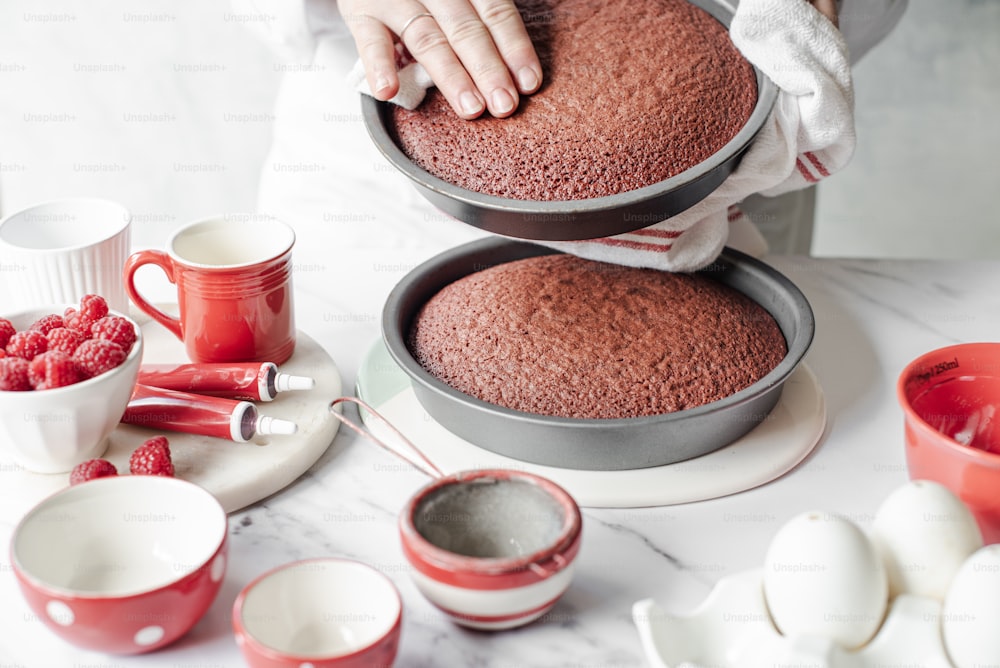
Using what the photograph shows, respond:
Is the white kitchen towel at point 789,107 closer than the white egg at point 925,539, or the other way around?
the white egg at point 925,539

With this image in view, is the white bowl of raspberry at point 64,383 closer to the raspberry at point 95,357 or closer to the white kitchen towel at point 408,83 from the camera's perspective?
the raspberry at point 95,357

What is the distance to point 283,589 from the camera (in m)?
0.72

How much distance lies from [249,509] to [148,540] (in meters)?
0.14

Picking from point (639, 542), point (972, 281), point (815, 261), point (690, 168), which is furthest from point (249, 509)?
point (972, 281)

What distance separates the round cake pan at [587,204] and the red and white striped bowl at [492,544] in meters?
0.24

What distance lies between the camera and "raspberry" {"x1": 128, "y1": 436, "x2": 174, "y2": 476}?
883 millimetres

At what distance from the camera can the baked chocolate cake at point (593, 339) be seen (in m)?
0.95

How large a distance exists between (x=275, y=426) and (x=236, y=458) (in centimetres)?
5

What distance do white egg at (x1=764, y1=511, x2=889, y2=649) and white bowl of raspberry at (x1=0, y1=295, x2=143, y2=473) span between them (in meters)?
0.60

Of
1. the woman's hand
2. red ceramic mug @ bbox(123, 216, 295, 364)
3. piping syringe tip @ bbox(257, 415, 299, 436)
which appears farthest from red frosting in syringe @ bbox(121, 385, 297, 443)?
the woman's hand

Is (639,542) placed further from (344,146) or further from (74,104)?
(74,104)

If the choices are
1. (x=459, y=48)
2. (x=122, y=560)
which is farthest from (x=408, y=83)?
(x=122, y=560)

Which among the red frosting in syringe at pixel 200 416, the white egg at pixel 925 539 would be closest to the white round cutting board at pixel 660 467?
the red frosting in syringe at pixel 200 416

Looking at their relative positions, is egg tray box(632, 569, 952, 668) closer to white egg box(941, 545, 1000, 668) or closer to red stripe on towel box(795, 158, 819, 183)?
white egg box(941, 545, 1000, 668)
